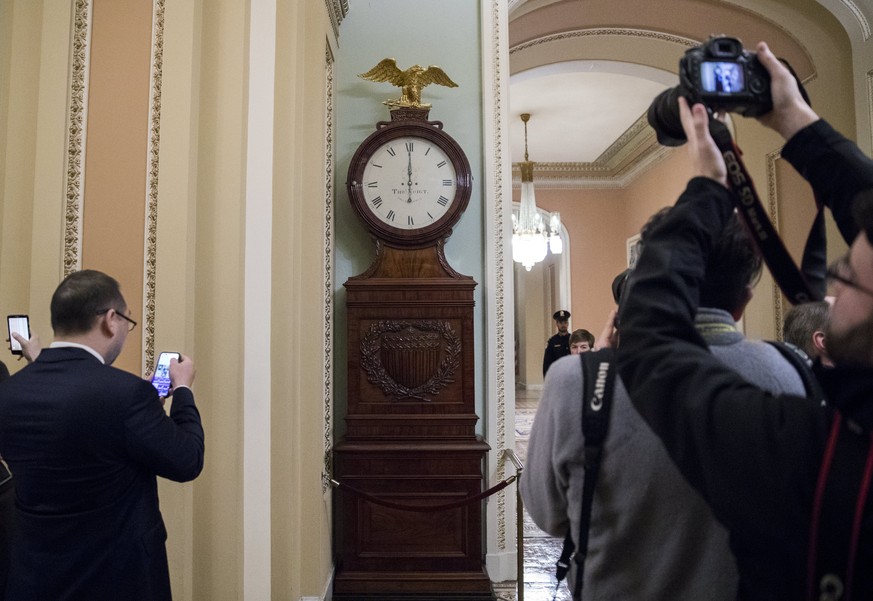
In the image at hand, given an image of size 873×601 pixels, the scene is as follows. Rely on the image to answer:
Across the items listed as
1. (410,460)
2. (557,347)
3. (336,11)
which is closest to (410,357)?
(410,460)

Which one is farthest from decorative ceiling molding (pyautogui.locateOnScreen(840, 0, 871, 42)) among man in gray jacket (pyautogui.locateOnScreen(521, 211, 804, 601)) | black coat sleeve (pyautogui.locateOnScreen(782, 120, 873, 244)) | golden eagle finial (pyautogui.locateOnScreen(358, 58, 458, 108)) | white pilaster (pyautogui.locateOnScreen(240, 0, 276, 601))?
man in gray jacket (pyautogui.locateOnScreen(521, 211, 804, 601))

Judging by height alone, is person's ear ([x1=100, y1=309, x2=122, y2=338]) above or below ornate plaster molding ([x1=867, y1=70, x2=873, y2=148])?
below

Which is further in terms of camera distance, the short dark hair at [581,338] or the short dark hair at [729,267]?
the short dark hair at [581,338]

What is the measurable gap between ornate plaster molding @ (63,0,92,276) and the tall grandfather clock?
1.29 meters

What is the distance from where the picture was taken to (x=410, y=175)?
11.1 feet

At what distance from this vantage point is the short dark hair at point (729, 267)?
94 centimetres

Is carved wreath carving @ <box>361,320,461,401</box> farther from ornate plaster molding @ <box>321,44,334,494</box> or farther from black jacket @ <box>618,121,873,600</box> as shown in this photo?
black jacket @ <box>618,121,873,600</box>

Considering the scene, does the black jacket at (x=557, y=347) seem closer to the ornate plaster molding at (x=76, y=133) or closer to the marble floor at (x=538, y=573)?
the marble floor at (x=538, y=573)

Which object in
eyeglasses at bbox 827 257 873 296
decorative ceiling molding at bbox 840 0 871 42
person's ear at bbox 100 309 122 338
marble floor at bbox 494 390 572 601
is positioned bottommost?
marble floor at bbox 494 390 572 601

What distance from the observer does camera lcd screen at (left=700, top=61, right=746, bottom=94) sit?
908mm

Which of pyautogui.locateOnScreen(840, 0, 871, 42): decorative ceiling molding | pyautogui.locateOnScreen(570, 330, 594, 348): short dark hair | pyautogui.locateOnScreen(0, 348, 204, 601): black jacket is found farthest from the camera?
pyautogui.locateOnScreen(570, 330, 594, 348): short dark hair

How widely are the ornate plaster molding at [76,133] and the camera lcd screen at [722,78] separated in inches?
93.0

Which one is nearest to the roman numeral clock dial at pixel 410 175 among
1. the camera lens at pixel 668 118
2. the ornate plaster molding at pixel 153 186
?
the ornate plaster molding at pixel 153 186

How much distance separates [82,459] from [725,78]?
164 centimetres
